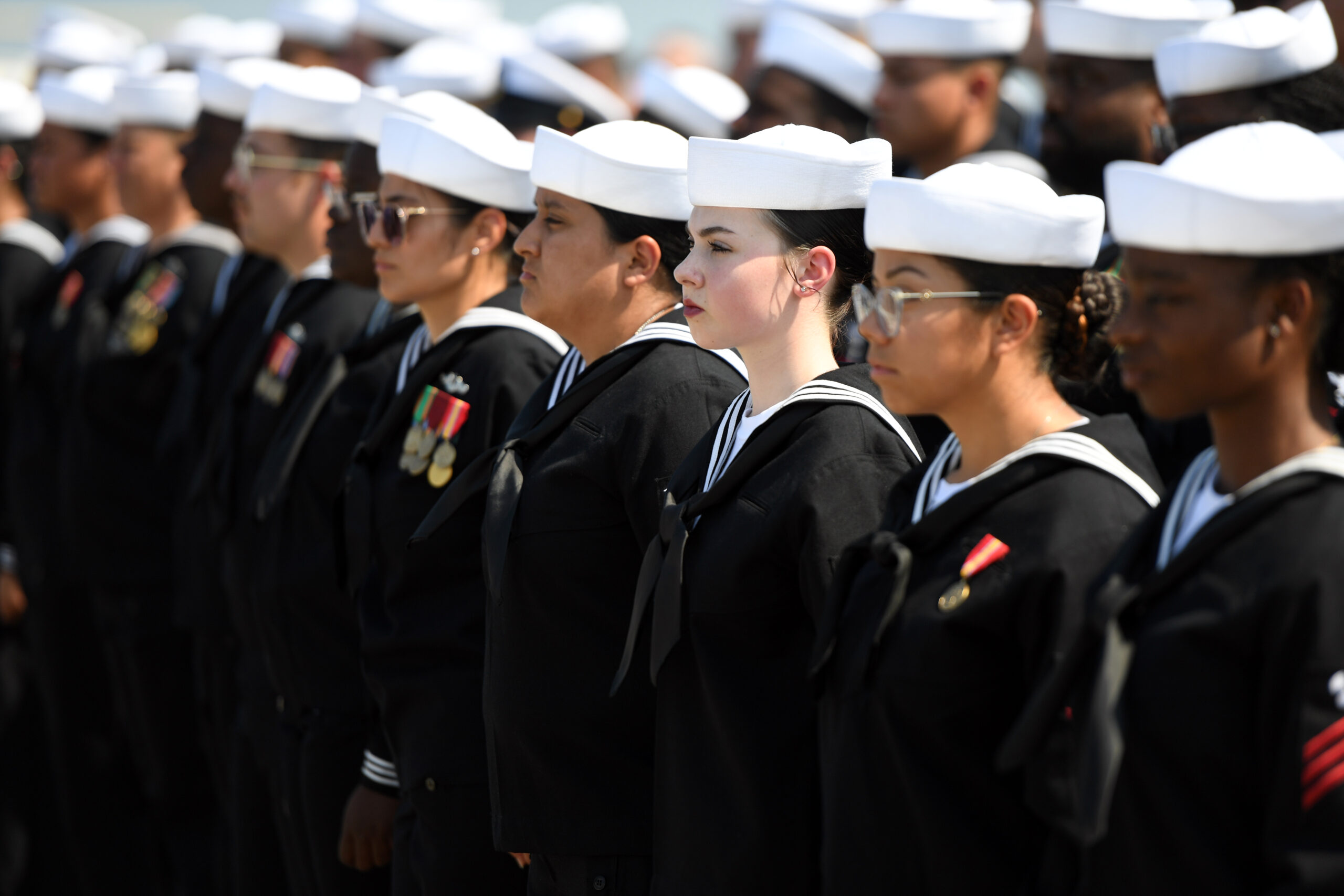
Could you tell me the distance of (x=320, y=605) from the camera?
4664 mm

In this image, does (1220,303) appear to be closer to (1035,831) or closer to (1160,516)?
(1160,516)

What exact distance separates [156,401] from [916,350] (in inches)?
170

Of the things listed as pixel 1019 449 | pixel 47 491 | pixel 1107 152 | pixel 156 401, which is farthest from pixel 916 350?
pixel 47 491

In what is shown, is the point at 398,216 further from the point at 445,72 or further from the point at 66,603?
the point at 66,603

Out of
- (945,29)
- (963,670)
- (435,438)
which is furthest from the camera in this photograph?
(945,29)

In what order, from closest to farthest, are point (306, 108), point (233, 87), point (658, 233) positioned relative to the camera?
point (658, 233) < point (306, 108) < point (233, 87)

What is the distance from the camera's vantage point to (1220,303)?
93.9 inches

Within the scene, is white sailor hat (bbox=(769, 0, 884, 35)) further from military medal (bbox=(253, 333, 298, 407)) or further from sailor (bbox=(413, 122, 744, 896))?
sailor (bbox=(413, 122, 744, 896))

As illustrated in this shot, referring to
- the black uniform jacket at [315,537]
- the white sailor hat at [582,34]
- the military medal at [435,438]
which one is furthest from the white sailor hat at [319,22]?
the military medal at [435,438]

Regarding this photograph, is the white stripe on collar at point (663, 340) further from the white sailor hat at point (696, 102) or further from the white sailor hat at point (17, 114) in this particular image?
the white sailor hat at point (17, 114)

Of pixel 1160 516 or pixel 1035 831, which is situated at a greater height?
pixel 1160 516

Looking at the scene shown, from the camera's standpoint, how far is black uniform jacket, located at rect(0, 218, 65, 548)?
7.70 m

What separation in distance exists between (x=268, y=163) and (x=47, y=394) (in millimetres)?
2143

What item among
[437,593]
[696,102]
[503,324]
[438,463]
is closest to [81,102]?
[696,102]
